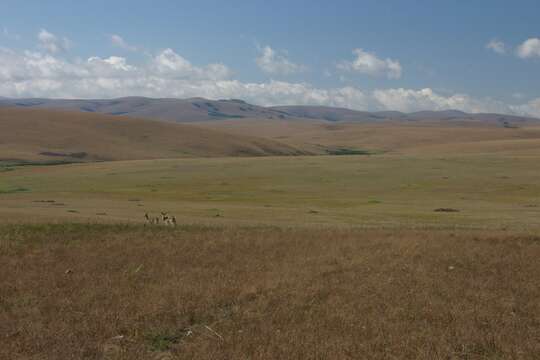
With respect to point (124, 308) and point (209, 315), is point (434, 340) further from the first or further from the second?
point (124, 308)

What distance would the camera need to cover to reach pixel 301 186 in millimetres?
78750

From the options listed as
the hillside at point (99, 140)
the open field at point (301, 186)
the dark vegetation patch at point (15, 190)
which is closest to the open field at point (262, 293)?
the open field at point (301, 186)

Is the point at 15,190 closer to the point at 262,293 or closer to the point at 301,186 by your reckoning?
the point at 301,186

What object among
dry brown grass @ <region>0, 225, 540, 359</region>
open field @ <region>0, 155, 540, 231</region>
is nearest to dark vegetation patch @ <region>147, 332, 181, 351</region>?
dry brown grass @ <region>0, 225, 540, 359</region>

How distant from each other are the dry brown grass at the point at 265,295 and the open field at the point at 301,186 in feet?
52.6

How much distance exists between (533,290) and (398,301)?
11.9ft

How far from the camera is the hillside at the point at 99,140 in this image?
471 ft

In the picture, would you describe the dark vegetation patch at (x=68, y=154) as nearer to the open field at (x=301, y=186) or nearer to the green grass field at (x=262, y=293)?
the open field at (x=301, y=186)

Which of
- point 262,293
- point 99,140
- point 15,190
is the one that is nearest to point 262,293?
point 262,293

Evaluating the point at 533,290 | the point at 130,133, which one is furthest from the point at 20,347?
the point at 130,133

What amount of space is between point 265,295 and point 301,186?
210 ft

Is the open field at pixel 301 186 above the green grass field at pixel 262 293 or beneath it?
beneath

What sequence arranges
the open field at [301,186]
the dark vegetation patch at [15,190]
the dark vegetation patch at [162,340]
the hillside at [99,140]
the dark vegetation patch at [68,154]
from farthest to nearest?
the hillside at [99,140]
the dark vegetation patch at [68,154]
the dark vegetation patch at [15,190]
the open field at [301,186]
the dark vegetation patch at [162,340]

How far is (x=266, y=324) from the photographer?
1275 centimetres
